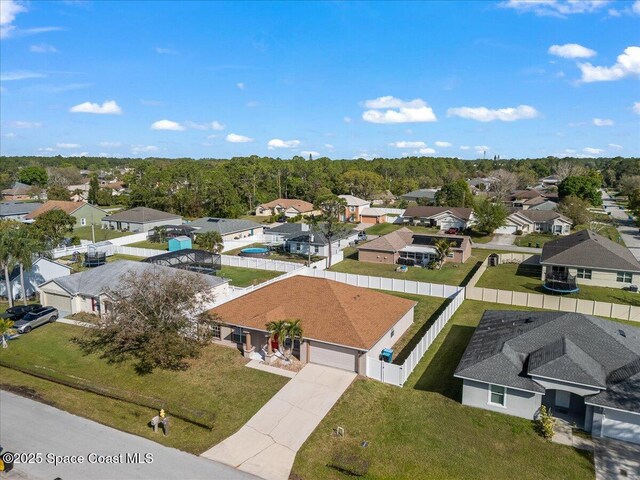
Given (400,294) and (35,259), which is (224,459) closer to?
(400,294)

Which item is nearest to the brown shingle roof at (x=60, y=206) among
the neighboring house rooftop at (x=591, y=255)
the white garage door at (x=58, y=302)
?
the white garage door at (x=58, y=302)

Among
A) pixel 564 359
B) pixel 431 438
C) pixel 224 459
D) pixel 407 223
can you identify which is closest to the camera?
pixel 224 459

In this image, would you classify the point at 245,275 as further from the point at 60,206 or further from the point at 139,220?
the point at 60,206

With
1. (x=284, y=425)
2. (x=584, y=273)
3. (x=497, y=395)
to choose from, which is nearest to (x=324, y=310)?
(x=284, y=425)

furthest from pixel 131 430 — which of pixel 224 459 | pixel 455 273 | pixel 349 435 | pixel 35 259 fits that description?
pixel 455 273

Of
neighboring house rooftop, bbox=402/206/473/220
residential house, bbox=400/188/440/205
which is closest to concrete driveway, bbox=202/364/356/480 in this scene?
neighboring house rooftop, bbox=402/206/473/220

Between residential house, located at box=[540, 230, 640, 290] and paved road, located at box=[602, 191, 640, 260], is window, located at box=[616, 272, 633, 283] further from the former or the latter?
paved road, located at box=[602, 191, 640, 260]
